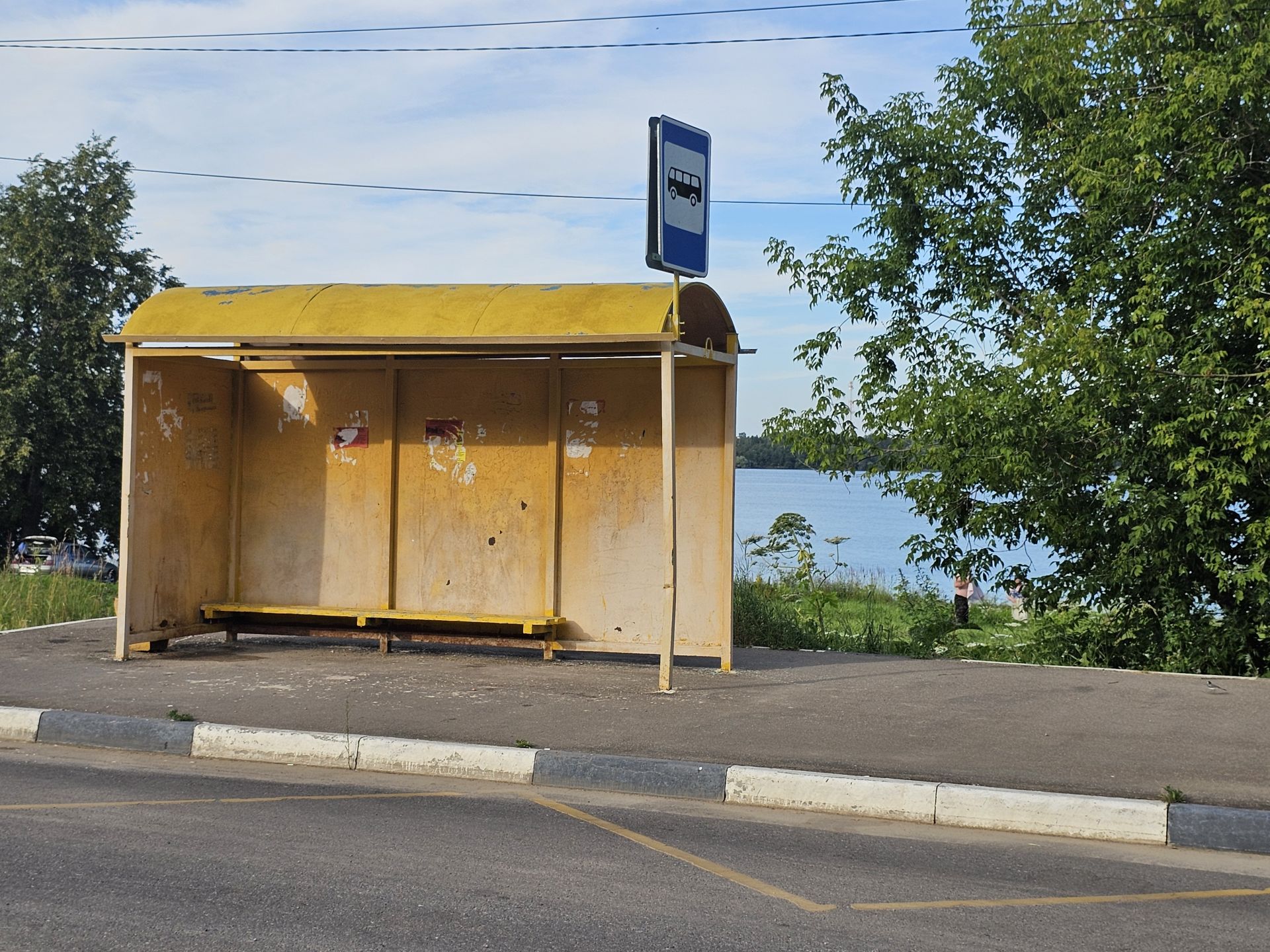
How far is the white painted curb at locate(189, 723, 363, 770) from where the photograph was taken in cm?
715

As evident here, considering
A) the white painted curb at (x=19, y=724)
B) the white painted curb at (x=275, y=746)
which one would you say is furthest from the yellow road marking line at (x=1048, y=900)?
the white painted curb at (x=19, y=724)

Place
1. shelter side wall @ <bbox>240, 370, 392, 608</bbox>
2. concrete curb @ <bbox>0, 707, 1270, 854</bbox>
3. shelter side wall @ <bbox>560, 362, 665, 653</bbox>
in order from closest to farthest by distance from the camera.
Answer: concrete curb @ <bbox>0, 707, 1270, 854</bbox>, shelter side wall @ <bbox>560, 362, 665, 653</bbox>, shelter side wall @ <bbox>240, 370, 392, 608</bbox>

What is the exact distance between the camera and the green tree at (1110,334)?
451 inches

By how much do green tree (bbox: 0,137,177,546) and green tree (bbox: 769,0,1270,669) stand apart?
60.6ft

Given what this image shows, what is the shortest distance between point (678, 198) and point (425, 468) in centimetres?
352

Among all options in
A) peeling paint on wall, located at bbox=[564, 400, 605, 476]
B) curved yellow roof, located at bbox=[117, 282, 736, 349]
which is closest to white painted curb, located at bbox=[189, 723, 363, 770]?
curved yellow roof, located at bbox=[117, 282, 736, 349]

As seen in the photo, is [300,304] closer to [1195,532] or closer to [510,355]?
[510,355]

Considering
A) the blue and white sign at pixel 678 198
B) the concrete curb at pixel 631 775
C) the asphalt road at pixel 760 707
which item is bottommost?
the concrete curb at pixel 631 775

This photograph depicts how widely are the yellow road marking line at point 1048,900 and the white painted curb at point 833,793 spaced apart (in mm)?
1319

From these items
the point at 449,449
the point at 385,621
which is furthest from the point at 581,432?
the point at 385,621

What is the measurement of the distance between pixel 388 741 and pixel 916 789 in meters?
3.01

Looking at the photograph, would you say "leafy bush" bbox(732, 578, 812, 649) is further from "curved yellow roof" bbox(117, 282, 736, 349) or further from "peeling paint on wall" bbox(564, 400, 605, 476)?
"curved yellow roof" bbox(117, 282, 736, 349)

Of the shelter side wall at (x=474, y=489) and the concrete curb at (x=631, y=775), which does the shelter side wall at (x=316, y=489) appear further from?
the concrete curb at (x=631, y=775)

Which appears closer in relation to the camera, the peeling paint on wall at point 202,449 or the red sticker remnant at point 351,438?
the peeling paint on wall at point 202,449
